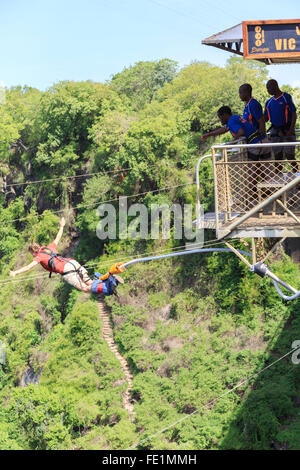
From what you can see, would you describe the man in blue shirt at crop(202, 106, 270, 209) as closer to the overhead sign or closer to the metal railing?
the metal railing

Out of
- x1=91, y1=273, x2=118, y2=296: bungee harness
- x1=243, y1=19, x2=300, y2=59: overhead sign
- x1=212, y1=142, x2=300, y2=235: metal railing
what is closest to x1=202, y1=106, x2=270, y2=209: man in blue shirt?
x1=212, y1=142, x2=300, y2=235: metal railing

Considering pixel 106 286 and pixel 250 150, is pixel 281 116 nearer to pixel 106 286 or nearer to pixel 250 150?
pixel 250 150

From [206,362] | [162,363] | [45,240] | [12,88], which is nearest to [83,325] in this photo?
[162,363]

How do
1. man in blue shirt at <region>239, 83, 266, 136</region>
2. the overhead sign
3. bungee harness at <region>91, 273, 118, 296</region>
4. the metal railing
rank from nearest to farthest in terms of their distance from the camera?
the overhead sign < the metal railing < man in blue shirt at <region>239, 83, 266, 136</region> < bungee harness at <region>91, 273, 118, 296</region>

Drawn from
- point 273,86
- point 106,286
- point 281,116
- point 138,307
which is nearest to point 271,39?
point 273,86

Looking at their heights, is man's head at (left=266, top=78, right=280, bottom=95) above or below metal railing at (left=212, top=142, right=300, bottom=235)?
above

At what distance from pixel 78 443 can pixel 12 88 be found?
3426 centimetres

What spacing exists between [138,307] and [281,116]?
607 inches

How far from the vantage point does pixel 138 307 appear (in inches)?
950

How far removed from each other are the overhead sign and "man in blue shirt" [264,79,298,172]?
0.90 m

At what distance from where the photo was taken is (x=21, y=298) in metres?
31.3

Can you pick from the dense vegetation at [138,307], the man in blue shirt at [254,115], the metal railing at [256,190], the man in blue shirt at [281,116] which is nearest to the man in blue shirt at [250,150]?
the metal railing at [256,190]

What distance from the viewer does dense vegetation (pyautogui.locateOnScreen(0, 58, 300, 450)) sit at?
18.5 m

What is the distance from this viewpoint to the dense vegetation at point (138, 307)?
18.5 m
